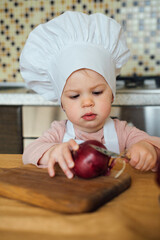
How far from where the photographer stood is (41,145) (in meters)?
0.77

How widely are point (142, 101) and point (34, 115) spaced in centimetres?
60

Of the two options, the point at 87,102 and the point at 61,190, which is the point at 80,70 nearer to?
the point at 87,102

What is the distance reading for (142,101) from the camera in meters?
1.44

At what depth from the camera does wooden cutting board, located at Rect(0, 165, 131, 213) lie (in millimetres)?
421

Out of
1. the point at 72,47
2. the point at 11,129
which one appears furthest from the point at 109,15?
the point at 72,47

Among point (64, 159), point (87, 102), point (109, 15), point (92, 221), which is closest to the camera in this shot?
point (92, 221)

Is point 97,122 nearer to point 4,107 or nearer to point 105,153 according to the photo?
point 105,153

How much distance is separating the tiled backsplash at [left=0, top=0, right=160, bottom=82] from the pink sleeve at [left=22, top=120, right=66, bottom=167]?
1.10 meters

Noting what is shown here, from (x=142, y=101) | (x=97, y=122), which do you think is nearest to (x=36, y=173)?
(x=97, y=122)

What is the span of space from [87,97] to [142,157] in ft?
0.77

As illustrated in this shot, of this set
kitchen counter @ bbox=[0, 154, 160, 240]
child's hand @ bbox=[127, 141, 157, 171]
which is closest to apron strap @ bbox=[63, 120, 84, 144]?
child's hand @ bbox=[127, 141, 157, 171]

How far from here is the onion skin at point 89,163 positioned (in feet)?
1.72

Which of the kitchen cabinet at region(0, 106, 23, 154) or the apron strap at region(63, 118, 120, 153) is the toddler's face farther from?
the kitchen cabinet at region(0, 106, 23, 154)

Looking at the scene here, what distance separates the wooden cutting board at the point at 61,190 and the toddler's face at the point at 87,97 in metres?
0.25
